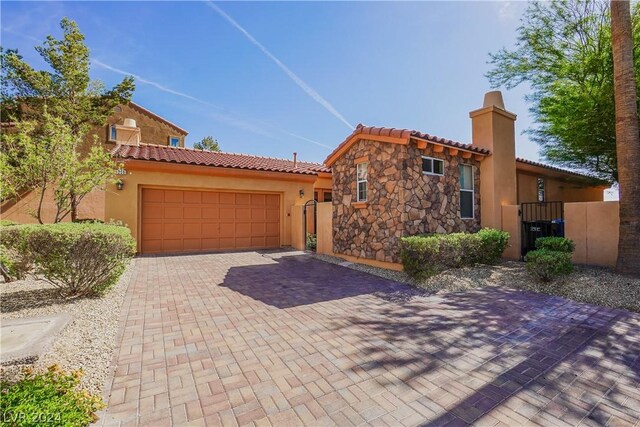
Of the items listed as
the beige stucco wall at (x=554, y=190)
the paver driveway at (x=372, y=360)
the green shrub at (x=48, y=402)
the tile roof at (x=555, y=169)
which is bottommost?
the paver driveway at (x=372, y=360)

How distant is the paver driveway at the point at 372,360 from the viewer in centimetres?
256

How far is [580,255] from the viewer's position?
9.12 metres

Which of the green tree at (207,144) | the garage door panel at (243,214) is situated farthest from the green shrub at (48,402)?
the green tree at (207,144)

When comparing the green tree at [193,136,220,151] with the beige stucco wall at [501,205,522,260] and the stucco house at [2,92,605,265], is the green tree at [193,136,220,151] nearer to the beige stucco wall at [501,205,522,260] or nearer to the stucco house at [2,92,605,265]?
the stucco house at [2,92,605,265]

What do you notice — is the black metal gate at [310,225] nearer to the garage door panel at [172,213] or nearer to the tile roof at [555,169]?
the garage door panel at [172,213]

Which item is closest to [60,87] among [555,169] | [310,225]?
[310,225]

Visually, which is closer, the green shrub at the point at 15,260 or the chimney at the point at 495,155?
the green shrub at the point at 15,260

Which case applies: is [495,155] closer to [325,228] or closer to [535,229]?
[535,229]

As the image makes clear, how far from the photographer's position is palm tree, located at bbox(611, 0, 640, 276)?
670 centimetres

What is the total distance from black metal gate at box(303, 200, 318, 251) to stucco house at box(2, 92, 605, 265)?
285 millimetres

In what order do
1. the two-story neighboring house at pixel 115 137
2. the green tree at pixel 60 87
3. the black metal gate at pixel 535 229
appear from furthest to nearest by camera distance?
the green tree at pixel 60 87, the two-story neighboring house at pixel 115 137, the black metal gate at pixel 535 229

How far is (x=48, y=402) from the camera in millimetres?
2246

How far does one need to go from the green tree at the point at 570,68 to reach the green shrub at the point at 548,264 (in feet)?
17.4

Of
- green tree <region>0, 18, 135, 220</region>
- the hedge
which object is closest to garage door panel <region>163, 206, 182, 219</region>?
green tree <region>0, 18, 135, 220</region>
